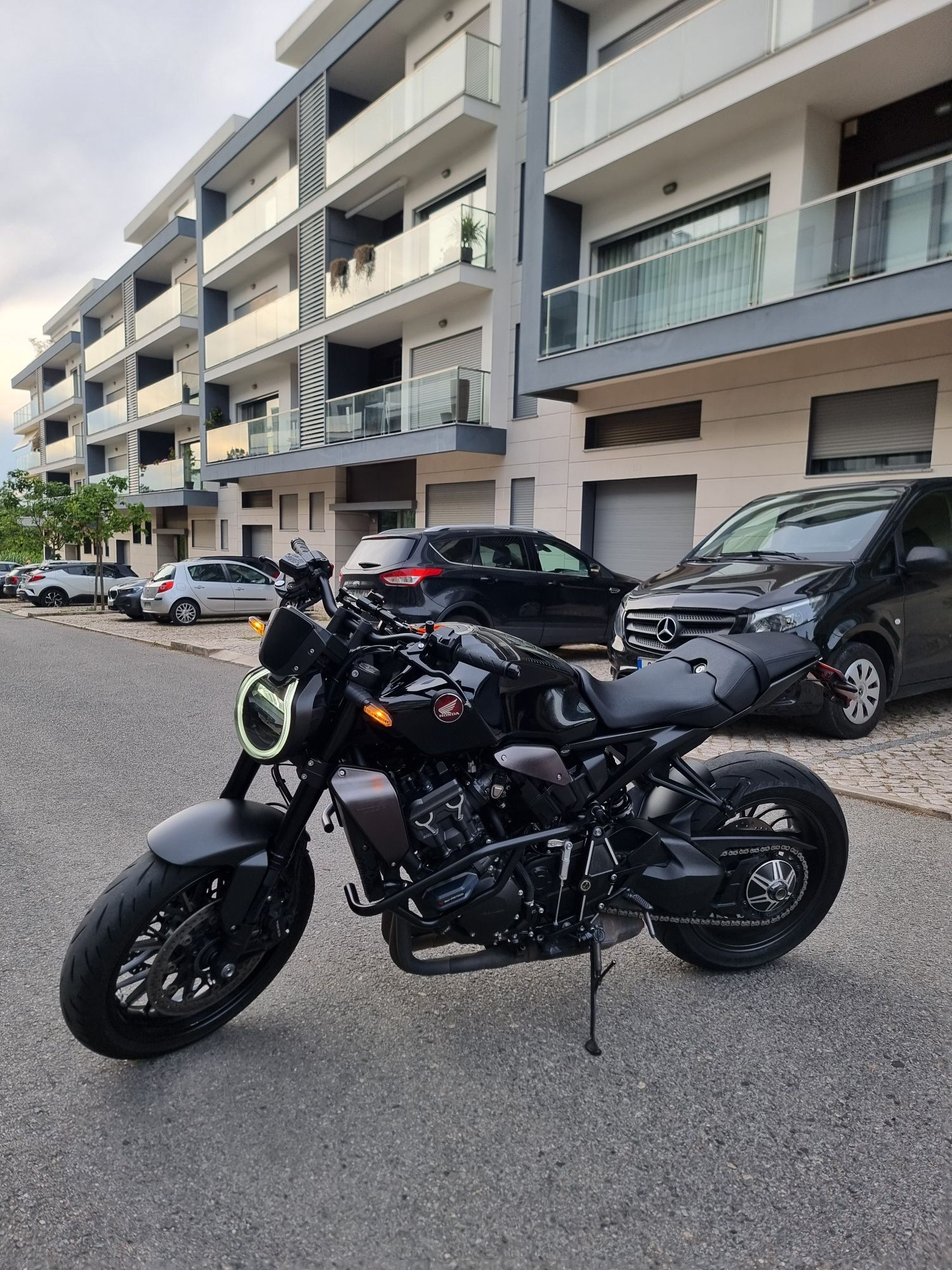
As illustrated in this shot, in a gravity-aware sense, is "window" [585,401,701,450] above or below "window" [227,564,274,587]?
above

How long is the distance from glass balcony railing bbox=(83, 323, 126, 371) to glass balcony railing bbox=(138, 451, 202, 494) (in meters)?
9.36

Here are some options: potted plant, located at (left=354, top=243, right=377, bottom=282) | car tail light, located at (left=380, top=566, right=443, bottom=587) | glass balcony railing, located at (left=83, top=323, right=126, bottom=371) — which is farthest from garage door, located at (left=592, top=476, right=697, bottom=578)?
glass balcony railing, located at (left=83, top=323, right=126, bottom=371)

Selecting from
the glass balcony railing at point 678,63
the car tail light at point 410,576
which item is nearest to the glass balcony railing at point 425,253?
the glass balcony railing at point 678,63

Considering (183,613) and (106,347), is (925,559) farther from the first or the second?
(106,347)

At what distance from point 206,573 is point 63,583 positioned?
8916mm

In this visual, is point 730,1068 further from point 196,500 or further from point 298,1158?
point 196,500

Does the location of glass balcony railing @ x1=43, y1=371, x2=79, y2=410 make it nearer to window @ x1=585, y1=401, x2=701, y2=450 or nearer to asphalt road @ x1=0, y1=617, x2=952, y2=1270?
window @ x1=585, y1=401, x2=701, y2=450

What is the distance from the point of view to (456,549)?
1008 cm

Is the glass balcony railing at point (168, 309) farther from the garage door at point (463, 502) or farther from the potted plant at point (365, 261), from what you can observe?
the garage door at point (463, 502)

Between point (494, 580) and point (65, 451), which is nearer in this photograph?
point (494, 580)

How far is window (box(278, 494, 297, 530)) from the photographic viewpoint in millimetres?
24828

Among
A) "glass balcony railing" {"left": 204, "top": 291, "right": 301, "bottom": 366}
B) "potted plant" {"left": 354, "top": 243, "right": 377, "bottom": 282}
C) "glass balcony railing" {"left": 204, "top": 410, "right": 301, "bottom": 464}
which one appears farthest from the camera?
"glass balcony railing" {"left": 204, "top": 291, "right": 301, "bottom": 366}

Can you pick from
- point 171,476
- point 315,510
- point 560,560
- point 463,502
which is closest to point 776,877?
point 560,560

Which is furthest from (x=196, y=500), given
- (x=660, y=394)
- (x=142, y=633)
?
(x=660, y=394)
